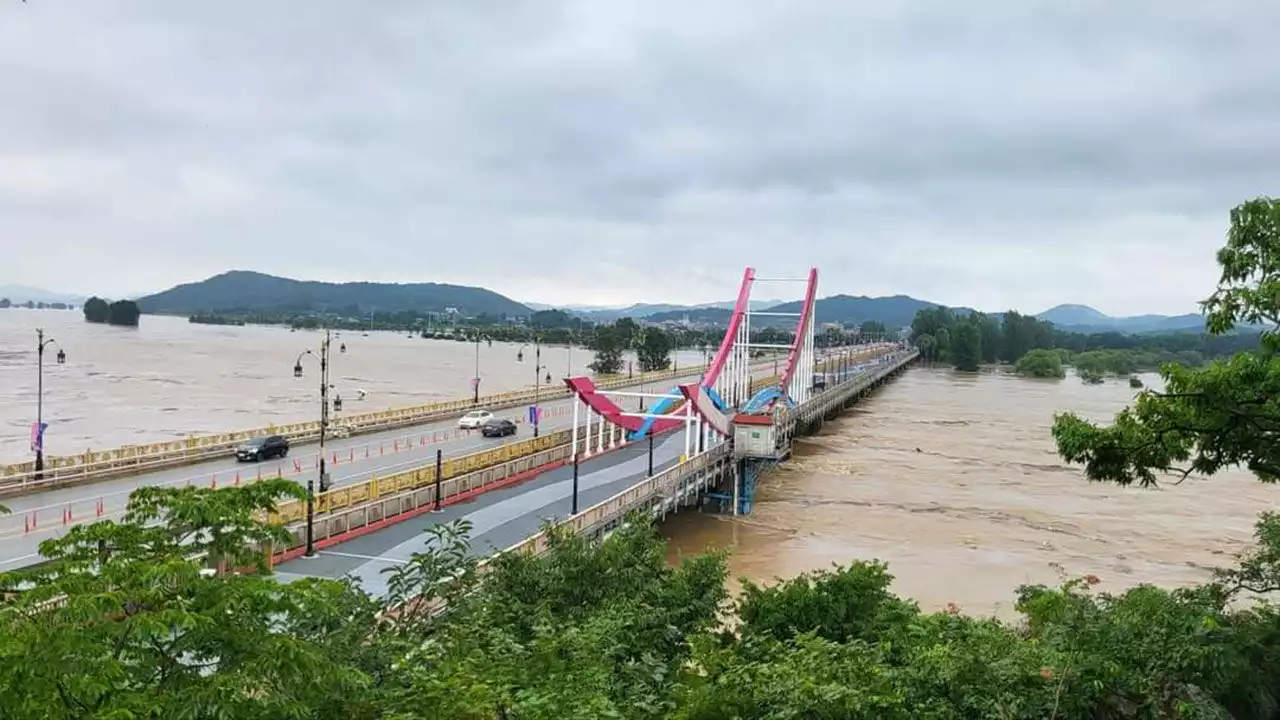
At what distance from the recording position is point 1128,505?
4022cm

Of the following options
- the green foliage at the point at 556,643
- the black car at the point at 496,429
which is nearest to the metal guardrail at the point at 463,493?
the green foliage at the point at 556,643

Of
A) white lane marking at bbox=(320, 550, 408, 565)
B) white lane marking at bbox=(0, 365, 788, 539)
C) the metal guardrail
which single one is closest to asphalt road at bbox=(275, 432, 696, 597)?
white lane marking at bbox=(320, 550, 408, 565)

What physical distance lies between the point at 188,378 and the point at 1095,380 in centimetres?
11799

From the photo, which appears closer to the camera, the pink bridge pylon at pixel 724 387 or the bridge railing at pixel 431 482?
the bridge railing at pixel 431 482

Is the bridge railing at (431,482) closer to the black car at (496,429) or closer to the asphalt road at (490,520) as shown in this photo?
the asphalt road at (490,520)

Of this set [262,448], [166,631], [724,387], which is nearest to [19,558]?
[262,448]

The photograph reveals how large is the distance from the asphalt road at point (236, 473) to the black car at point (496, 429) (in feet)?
1.96

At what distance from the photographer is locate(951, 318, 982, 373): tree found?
154750mm

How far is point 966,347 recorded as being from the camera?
6088 inches

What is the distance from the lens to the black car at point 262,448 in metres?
35.0

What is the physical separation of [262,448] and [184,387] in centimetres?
4174

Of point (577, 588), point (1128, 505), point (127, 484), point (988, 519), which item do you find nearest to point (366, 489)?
point (127, 484)

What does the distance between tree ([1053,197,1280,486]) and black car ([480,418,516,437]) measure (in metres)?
36.7

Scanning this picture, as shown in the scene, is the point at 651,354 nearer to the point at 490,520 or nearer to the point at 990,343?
the point at 490,520
